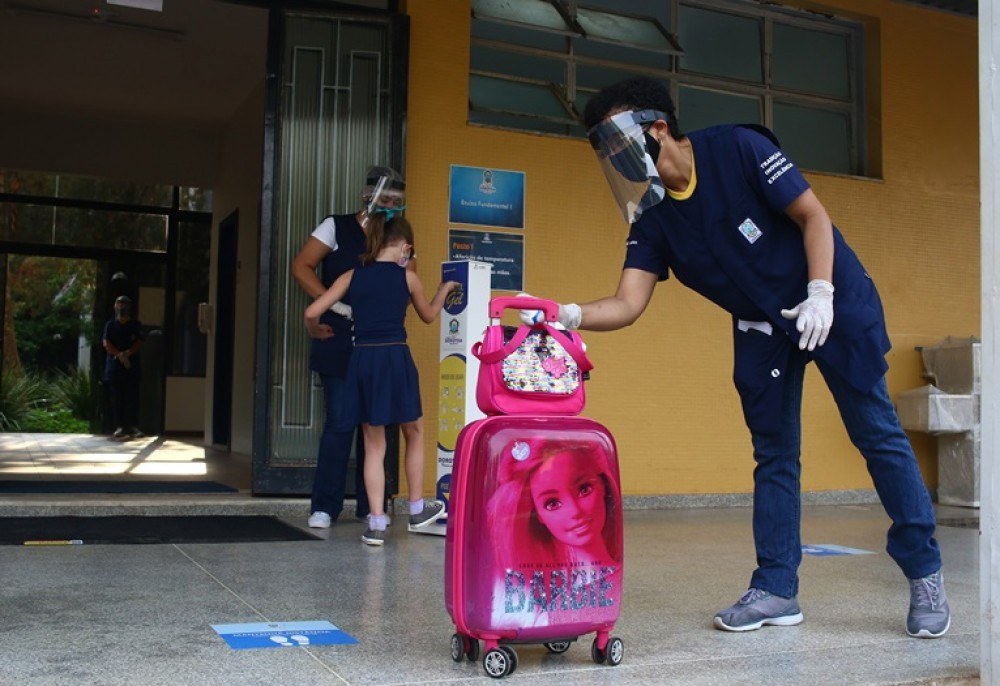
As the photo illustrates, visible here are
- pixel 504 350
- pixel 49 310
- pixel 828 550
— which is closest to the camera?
pixel 504 350

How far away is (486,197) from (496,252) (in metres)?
0.34

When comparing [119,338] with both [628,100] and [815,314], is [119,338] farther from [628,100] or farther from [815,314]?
[815,314]

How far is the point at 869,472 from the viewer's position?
10.7ft

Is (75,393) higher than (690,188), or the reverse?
(690,188)

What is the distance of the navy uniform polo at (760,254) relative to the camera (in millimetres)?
3146

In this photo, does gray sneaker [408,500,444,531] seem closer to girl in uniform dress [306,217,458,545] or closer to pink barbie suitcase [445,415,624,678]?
girl in uniform dress [306,217,458,545]

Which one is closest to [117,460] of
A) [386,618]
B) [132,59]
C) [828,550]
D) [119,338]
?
[119,338]

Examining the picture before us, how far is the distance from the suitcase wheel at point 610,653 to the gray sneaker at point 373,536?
2.21 m

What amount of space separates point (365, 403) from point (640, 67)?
3.43 metres

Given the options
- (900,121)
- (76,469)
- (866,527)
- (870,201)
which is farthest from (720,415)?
(76,469)

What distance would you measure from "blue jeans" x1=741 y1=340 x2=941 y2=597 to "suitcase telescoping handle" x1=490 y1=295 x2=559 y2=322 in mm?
947

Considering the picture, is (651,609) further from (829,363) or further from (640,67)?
(640,67)

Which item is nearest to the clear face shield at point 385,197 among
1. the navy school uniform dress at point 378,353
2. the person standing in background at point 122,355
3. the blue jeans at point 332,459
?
the navy school uniform dress at point 378,353

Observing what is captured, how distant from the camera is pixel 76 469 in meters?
8.00
